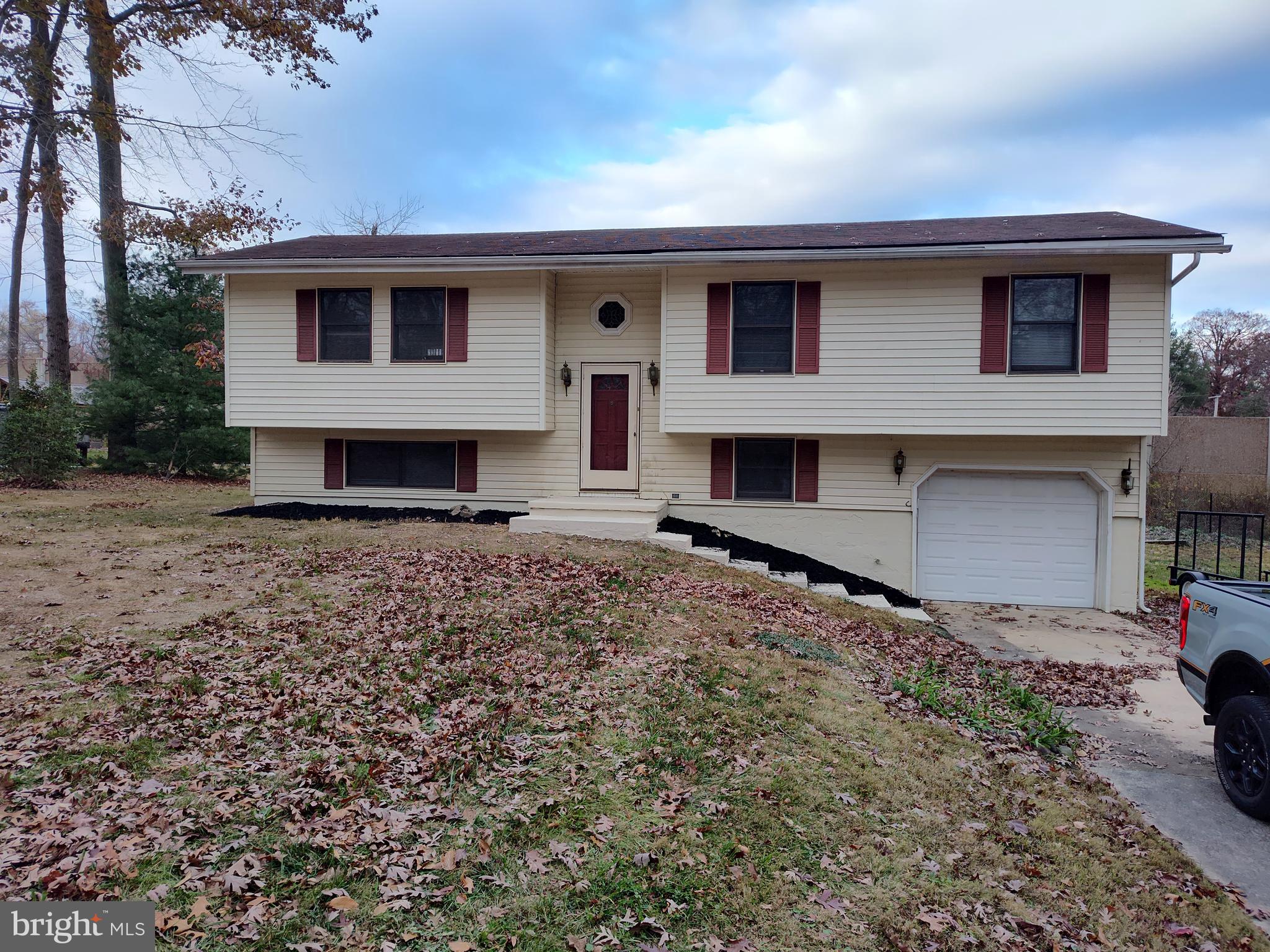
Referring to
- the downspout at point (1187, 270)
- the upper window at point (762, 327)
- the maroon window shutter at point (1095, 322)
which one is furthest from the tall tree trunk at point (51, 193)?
the downspout at point (1187, 270)

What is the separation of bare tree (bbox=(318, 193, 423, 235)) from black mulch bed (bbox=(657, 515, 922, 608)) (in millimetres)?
22579

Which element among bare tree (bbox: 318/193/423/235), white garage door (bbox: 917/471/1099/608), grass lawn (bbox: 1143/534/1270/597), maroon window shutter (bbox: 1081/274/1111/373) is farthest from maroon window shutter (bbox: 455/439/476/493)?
bare tree (bbox: 318/193/423/235)

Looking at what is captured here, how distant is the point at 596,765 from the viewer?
13.5ft

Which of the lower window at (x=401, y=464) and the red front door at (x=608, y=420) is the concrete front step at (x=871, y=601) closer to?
the red front door at (x=608, y=420)

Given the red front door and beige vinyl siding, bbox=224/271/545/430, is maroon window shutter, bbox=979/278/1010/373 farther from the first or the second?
beige vinyl siding, bbox=224/271/545/430

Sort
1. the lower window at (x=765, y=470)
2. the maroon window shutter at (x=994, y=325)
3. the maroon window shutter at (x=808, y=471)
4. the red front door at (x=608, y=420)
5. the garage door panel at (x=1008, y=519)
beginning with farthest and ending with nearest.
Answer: the red front door at (x=608, y=420) < the lower window at (x=765, y=470) < the maroon window shutter at (x=808, y=471) < the garage door panel at (x=1008, y=519) < the maroon window shutter at (x=994, y=325)

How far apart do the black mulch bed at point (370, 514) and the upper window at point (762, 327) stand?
4.62 meters

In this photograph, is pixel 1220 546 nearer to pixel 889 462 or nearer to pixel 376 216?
pixel 889 462

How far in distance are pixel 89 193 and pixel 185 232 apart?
3.12m

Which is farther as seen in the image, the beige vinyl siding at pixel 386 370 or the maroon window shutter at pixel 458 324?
the maroon window shutter at pixel 458 324

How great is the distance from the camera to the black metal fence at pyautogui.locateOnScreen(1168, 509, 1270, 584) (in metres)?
11.6

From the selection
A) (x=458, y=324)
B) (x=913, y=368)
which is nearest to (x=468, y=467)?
(x=458, y=324)

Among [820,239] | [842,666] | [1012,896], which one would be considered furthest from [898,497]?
[1012,896]

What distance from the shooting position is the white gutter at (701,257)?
9820 millimetres
